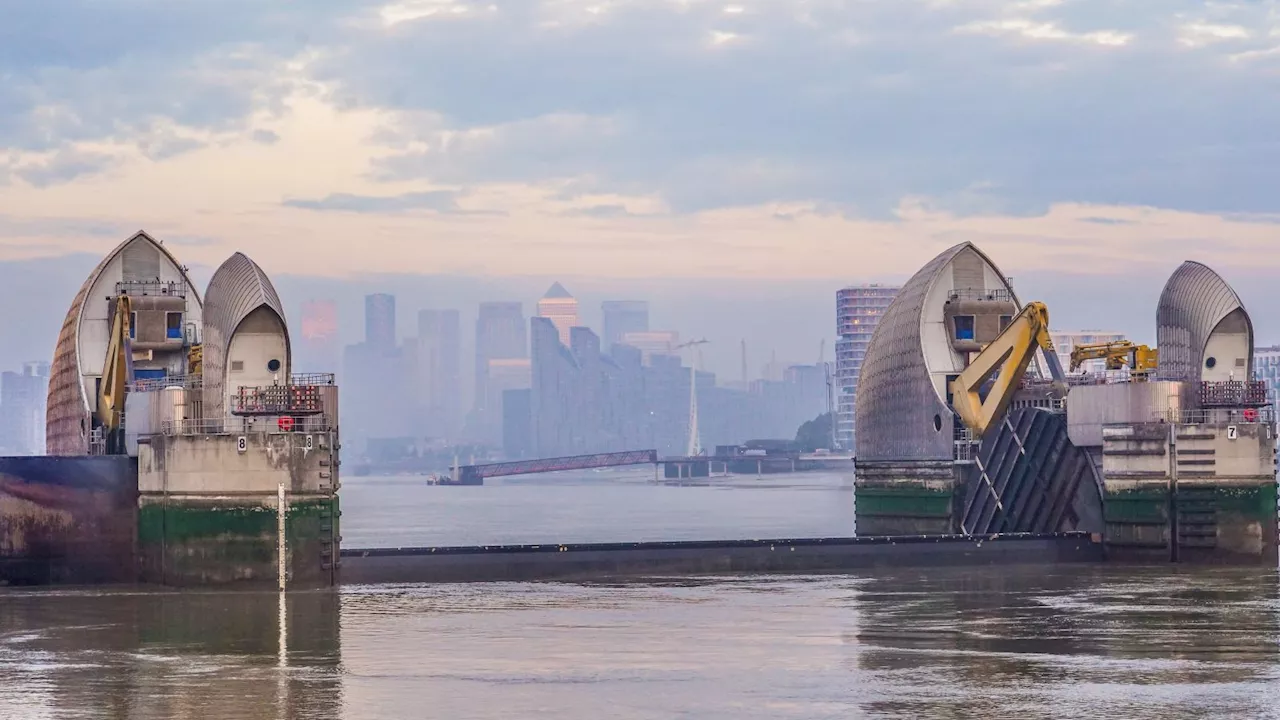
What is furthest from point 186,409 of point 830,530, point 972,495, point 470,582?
point 830,530

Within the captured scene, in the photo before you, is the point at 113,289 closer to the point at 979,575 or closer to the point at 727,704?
the point at 979,575

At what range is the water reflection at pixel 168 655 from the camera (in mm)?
44031

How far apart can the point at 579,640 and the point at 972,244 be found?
46.7 m

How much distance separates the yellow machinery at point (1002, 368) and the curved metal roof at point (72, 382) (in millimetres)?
35304

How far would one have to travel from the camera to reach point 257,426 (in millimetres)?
69938

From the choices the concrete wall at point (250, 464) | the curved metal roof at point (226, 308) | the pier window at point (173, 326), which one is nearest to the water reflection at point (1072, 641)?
the concrete wall at point (250, 464)

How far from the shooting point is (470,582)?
7650cm

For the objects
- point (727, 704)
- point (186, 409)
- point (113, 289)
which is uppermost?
point (113, 289)

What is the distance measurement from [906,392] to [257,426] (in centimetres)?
3768

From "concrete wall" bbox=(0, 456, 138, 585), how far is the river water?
5.69 ft

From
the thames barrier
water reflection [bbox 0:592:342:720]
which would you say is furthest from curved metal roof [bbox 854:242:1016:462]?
water reflection [bbox 0:592:342:720]

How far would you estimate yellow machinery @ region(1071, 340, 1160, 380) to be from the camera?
282 feet

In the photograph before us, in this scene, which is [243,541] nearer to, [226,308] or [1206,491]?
[226,308]

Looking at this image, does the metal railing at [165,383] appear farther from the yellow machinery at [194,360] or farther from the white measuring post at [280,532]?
the white measuring post at [280,532]
